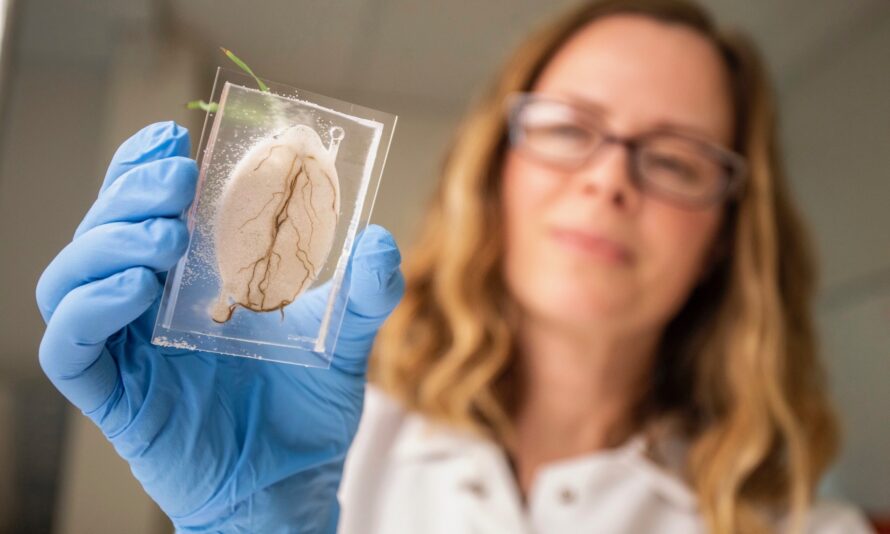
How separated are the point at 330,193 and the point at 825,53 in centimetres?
174

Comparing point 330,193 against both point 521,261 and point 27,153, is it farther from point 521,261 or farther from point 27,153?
point 27,153

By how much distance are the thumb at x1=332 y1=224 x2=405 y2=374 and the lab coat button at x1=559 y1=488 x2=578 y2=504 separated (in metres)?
0.50

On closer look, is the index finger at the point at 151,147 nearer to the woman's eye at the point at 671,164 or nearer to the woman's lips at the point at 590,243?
the woman's lips at the point at 590,243

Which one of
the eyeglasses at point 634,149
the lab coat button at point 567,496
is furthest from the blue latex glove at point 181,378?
the eyeglasses at point 634,149

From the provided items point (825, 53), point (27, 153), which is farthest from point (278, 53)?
point (825, 53)

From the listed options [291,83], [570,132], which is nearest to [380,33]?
[291,83]

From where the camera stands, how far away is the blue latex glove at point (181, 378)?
0.58 m

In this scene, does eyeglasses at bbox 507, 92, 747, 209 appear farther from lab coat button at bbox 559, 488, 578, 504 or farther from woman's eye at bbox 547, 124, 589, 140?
lab coat button at bbox 559, 488, 578, 504

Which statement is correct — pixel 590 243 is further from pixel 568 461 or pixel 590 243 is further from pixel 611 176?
pixel 568 461

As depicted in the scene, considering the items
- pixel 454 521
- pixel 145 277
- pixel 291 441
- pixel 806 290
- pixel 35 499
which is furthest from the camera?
pixel 806 290

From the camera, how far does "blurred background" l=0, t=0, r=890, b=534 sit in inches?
46.2

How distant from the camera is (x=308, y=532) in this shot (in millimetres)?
797

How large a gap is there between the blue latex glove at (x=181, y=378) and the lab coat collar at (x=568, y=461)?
316 mm

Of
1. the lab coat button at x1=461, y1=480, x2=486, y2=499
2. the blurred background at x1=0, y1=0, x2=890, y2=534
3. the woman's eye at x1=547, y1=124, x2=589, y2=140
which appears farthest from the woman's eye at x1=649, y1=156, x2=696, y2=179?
the lab coat button at x1=461, y1=480, x2=486, y2=499
